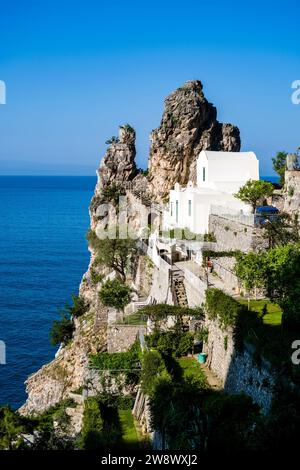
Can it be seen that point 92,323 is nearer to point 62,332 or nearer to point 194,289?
point 62,332

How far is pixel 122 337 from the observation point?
30531 millimetres

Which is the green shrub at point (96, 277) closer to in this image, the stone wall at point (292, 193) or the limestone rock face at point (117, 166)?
the limestone rock face at point (117, 166)

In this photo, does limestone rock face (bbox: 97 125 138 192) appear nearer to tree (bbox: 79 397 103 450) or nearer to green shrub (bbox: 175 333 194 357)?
green shrub (bbox: 175 333 194 357)

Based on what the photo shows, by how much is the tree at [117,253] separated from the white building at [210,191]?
12.5 feet

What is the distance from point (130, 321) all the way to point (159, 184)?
26060 millimetres

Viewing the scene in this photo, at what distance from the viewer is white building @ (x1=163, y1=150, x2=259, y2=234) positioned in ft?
128

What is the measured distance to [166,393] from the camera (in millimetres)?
18594

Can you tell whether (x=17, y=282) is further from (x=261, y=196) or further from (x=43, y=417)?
(x=43, y=417)

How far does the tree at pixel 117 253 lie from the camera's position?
4325 cm

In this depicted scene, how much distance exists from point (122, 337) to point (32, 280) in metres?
46.1

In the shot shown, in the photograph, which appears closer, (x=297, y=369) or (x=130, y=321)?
(x=297, y=369)

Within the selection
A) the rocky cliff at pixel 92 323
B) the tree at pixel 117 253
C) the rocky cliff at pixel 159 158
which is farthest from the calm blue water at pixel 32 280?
the tree at pixel 117 253

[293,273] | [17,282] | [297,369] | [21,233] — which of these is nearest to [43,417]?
[293,273]

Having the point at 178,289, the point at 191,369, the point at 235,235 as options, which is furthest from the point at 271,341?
the point at 235,235
